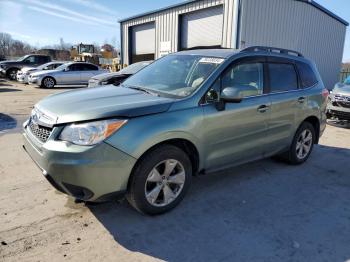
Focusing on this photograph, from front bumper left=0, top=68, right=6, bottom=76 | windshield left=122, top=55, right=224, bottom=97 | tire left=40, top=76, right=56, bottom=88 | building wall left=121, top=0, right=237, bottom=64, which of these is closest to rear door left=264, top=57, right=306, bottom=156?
windshield left=122, top=55, right=224, bottom=97

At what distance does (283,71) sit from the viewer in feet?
16.4

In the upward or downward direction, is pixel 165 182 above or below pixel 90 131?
below

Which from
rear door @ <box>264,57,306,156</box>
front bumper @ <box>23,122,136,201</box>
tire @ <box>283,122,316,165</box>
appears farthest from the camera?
tire @ <box>283,122,316,165</box>

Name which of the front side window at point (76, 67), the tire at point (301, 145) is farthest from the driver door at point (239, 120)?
the front side window at point (76, 67)

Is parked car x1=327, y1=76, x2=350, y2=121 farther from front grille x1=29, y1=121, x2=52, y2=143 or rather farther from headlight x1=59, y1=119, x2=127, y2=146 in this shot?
front grille x1=29, y1=121, x2=52, y2=143

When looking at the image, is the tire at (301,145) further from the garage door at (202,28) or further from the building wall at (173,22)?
the garage door at (202,28)

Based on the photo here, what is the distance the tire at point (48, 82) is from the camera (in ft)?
62.4

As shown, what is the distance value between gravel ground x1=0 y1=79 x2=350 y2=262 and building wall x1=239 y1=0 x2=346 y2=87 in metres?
11.2

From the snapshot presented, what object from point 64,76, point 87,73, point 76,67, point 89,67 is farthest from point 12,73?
point 87,73

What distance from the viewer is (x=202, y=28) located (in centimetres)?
1669

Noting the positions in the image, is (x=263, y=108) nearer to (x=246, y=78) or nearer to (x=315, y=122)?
(x=246, y=78)

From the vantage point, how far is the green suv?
10.1 feet

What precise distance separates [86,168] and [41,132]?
2.53ft

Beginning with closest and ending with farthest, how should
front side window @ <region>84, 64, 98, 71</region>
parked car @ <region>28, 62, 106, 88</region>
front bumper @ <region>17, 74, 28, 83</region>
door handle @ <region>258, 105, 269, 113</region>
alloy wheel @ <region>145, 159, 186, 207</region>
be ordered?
alloy wheel @ <region>145, 159, 186, 207</region> < door handle @ <region>258, 105, 269, 113</region> < parked car @ <region>28, 62, 106, 88</region> < front side window @ <region>84, 64, 98, 71</region> < front bumper @ <region>17, 74, 28, 83</region>
